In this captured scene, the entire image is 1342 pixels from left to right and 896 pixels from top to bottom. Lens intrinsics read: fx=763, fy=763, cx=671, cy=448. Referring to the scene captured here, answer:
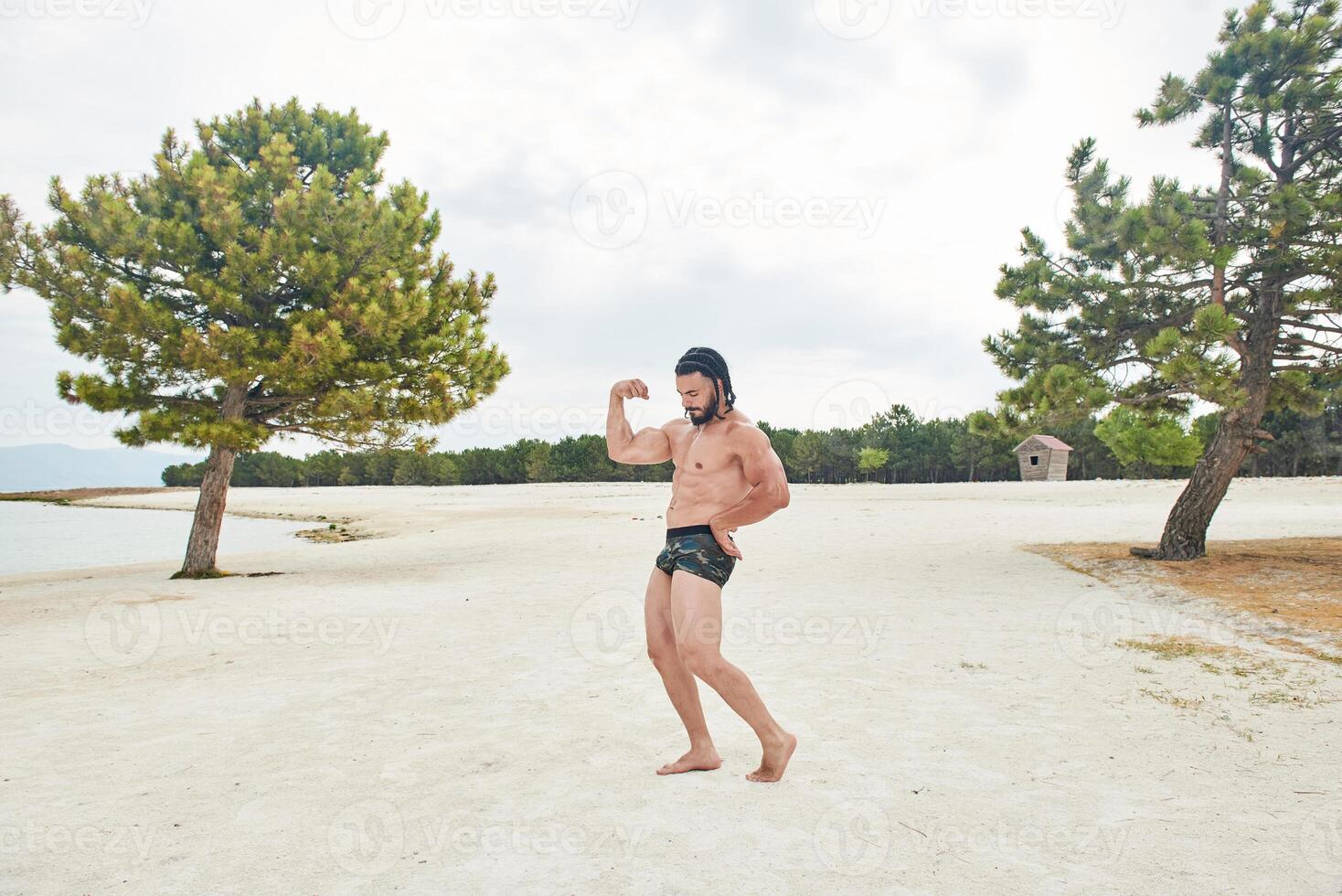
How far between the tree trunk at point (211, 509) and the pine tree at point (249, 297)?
1.3 inches

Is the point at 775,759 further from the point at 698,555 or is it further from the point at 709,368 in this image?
the point at 709,368

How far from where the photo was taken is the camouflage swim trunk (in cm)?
407

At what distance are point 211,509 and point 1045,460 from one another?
49714 millimetres

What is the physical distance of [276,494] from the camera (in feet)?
161

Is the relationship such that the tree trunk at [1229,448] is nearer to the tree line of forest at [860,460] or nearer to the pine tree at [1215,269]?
the pine tree at [1215,269]

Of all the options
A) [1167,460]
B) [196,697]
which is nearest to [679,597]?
[196,697]

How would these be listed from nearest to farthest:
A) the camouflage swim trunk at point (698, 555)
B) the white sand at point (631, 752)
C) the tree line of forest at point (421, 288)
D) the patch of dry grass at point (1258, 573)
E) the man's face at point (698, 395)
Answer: the white sand at point (631, 752) < the camouflage swim trunk at point (698, 555) < the man's face at point (698, 395) < the patch of dry grass at point (1258, 573) < the tree line of forest at point (421, 288)

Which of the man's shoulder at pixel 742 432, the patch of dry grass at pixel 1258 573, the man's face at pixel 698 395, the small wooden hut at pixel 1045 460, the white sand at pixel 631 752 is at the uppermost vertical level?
the small wooden hut at pixel 1045 460

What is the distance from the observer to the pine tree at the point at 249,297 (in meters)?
Answer: 13.0

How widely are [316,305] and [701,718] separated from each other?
13.0 metres

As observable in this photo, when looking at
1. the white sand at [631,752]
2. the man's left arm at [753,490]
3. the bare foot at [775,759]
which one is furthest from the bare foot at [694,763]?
the man's left arm at [753,490]

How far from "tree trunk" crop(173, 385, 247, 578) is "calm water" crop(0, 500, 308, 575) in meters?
5.28

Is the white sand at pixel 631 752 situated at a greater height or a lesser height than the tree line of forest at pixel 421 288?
lesser

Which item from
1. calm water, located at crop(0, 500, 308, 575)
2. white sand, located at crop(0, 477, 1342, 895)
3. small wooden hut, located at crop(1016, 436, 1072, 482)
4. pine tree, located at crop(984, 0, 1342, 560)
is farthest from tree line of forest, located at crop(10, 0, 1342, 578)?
small wooden hut, located at crop(1016, 436, 1072, 482)
